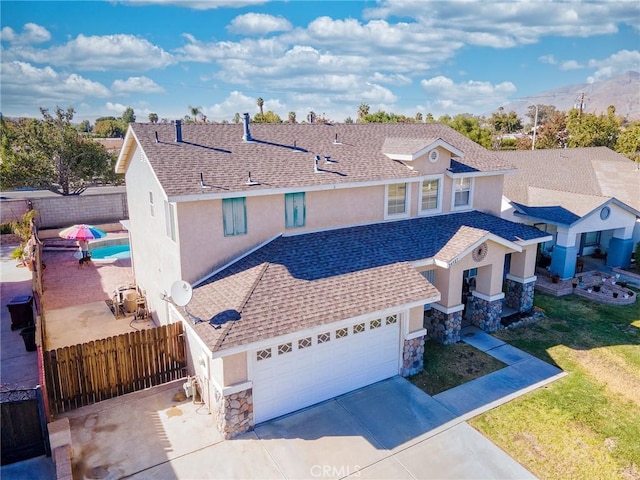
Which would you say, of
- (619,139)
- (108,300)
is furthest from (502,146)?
(108,300)

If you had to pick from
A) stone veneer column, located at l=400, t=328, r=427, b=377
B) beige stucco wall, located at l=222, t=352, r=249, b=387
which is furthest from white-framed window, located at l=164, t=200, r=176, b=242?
stone veneer column, located at l=400, t=328, r=427, b=377

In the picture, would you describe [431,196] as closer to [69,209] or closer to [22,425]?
[22,425]

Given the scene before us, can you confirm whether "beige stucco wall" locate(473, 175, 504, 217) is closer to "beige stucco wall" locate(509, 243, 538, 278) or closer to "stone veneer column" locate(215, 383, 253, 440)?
"beige stucco wall" locate(509, 243, 538, 278)

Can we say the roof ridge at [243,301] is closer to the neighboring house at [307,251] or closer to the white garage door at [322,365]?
the neighboring house at [307,251]

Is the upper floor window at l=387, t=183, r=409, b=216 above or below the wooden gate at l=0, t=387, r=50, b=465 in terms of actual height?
above

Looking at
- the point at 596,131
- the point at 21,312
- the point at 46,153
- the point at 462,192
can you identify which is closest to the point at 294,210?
the point at 462,192

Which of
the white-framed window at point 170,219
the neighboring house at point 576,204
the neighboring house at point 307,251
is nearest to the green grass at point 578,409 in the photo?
the neighboring house at point 307,251

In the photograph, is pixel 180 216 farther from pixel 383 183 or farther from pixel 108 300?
pixel 108 300
